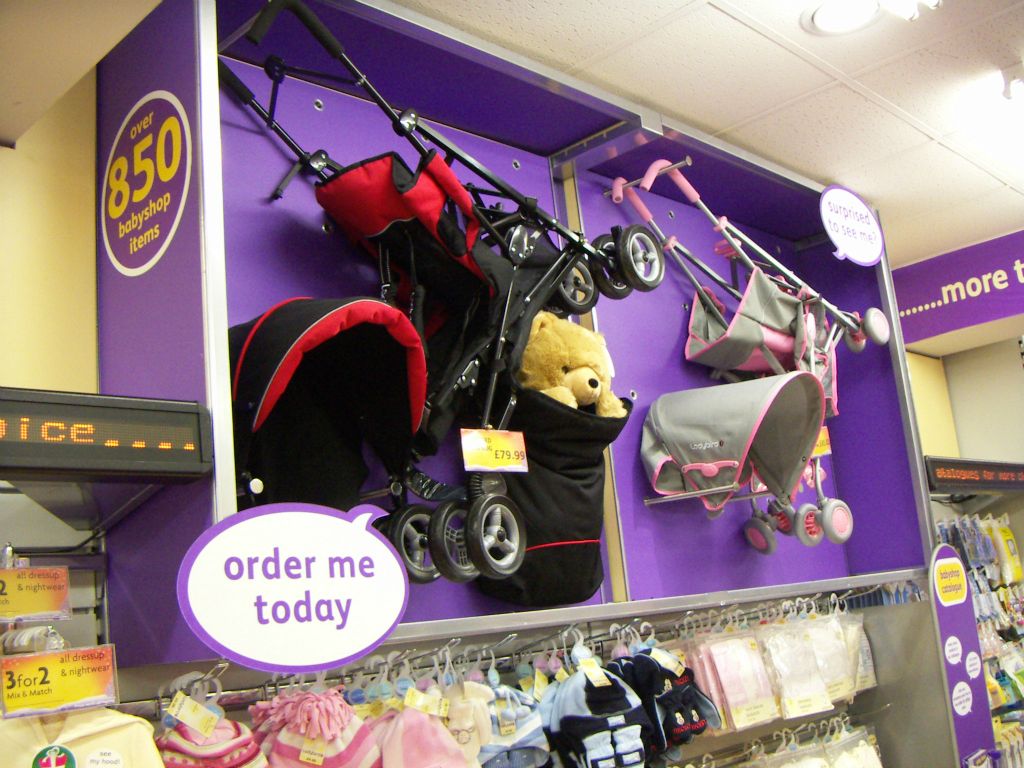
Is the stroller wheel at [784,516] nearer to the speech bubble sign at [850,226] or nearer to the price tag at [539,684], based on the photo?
the speech bubble sign at [850,226]

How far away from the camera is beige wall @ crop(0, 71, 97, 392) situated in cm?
204

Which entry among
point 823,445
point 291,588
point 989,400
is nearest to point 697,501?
point 823,445

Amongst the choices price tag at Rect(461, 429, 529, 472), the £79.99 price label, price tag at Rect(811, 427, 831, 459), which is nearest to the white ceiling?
the £79.99 price label

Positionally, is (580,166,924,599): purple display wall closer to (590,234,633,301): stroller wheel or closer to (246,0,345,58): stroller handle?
(590,234,633,301): stroller wheel

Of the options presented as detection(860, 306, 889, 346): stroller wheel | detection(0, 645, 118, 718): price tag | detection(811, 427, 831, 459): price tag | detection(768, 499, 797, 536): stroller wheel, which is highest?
detection(860, 306, 889, 346): stroller wheel

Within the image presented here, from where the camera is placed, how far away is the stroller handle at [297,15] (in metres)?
1.89

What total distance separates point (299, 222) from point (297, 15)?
20.6 inches

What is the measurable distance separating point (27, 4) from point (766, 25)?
185 cm

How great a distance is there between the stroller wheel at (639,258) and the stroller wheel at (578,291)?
9 centimetres

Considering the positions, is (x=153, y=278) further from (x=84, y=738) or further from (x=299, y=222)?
(x=84, y=738)

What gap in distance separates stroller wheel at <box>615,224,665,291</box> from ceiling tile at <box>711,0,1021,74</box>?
0.63 metres

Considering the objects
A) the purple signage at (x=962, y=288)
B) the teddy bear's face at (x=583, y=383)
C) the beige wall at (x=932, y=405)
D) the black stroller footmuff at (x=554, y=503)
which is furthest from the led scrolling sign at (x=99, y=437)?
the beige wall at (x=932, y=405)

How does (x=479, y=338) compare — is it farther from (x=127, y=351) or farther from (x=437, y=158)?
(x=127, y=351)

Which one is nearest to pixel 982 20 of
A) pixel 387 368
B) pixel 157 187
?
pixel 387 368
